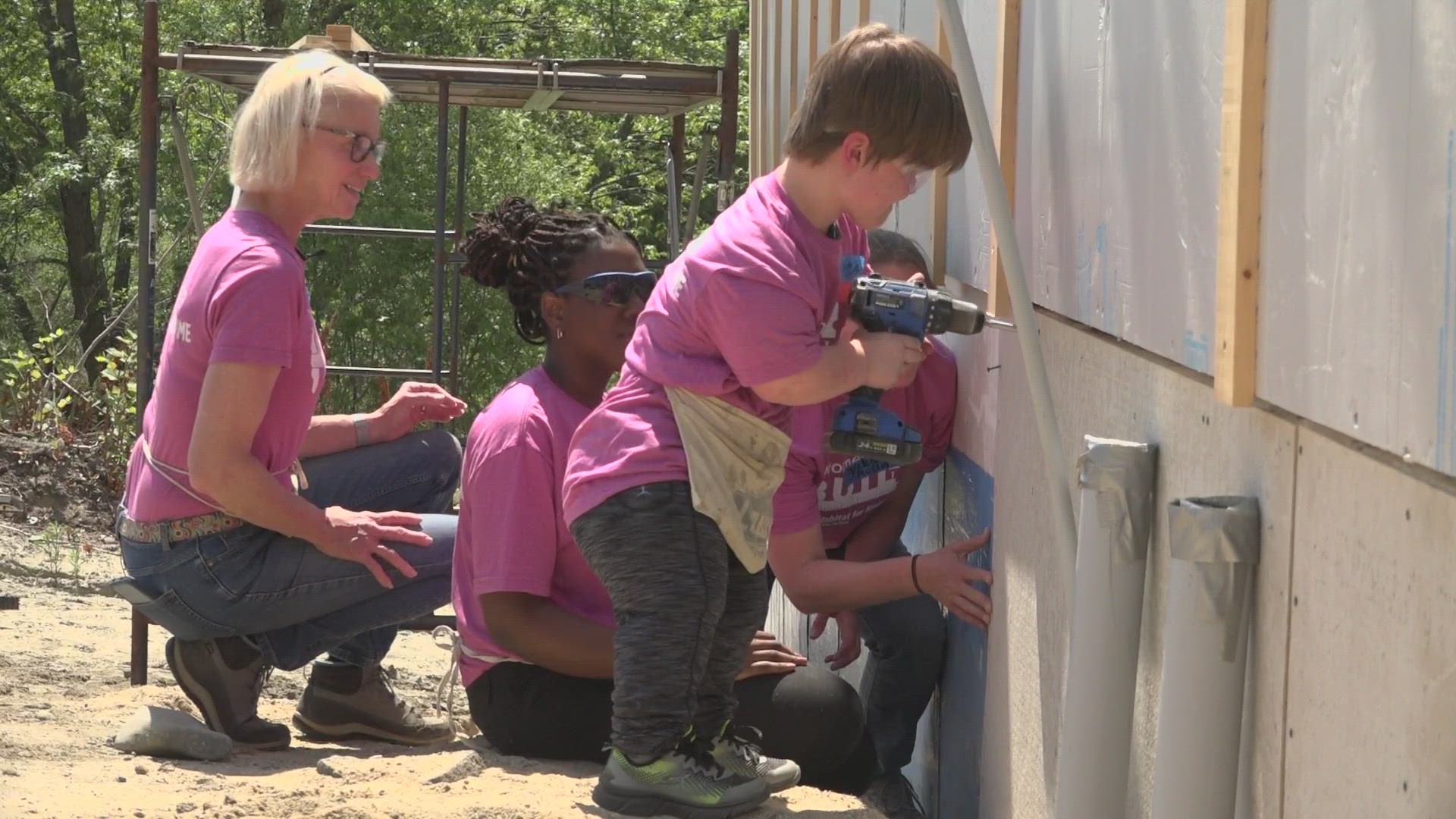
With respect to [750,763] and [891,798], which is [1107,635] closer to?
[750,763]

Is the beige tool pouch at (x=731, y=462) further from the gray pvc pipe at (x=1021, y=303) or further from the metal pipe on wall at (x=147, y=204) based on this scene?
the metal pipe on wall at (x=147, y=204)

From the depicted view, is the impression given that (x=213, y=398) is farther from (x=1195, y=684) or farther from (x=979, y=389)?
(x=1195, y=684)

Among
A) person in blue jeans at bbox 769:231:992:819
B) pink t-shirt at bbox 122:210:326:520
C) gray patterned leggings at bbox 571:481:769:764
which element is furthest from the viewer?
pink t-shirt at bbox 122:210:326:520

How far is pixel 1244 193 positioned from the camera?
5.53 feet

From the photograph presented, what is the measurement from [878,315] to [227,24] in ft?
57.2

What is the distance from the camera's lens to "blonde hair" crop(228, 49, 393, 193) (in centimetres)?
387

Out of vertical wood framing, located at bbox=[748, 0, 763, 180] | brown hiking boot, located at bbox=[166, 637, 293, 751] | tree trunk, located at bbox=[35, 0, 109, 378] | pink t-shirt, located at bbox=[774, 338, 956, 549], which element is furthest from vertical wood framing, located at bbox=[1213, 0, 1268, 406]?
tree trunk, located at bbox=[35, 0, 109, 378]

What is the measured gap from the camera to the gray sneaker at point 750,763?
10.3 ft

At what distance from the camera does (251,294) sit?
362 centimetres

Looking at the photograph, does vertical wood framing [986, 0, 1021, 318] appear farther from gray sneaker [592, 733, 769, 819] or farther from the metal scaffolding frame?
the metal scaffolding frame

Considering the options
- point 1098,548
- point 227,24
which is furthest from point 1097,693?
point 227,24

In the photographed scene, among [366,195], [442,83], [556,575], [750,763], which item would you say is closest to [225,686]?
[556,575]

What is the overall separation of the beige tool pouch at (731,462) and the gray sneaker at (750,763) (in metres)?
0.34

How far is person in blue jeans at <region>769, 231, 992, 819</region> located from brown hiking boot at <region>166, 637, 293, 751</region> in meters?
1.27
